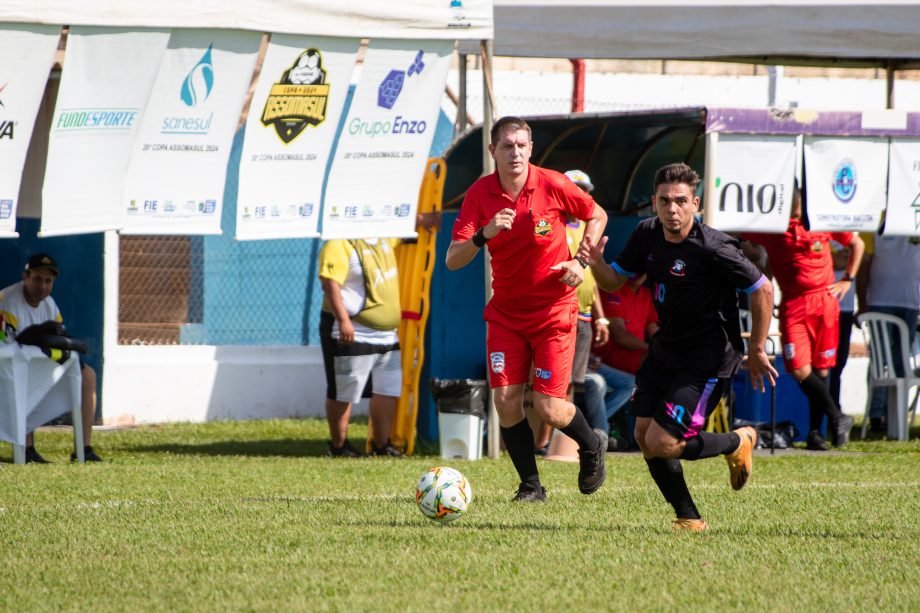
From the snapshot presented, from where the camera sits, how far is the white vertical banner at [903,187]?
37.4 ft

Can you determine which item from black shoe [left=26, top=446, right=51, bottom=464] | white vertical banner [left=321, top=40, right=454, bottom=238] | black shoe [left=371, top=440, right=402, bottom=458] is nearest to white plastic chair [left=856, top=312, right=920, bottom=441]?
black shoe [left=371, top=440, right=402, bottom=458]

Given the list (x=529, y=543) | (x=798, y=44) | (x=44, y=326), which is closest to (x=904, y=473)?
(x=798, y=44)

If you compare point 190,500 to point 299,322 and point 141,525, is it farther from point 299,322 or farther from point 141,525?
point 299,322

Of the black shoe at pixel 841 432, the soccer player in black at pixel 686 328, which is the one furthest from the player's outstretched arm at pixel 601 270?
the black shoe at pixel 841 432

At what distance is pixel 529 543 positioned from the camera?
20.7 ft

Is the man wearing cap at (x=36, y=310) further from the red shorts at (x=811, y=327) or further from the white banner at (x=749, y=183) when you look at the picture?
the red shorts at (x=811, y=327)

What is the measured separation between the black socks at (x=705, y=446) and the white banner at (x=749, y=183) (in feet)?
12.6

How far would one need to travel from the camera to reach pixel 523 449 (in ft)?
25.7

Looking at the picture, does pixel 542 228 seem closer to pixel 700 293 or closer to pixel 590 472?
pixel 700 293

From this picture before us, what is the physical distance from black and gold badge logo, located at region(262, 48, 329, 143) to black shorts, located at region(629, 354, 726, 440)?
4.05 meters

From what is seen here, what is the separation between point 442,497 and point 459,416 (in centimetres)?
387

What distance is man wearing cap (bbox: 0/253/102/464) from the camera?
412 inches

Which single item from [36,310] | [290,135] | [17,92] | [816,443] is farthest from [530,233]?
[816,443]

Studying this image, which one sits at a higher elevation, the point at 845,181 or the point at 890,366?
the point at 845,181
